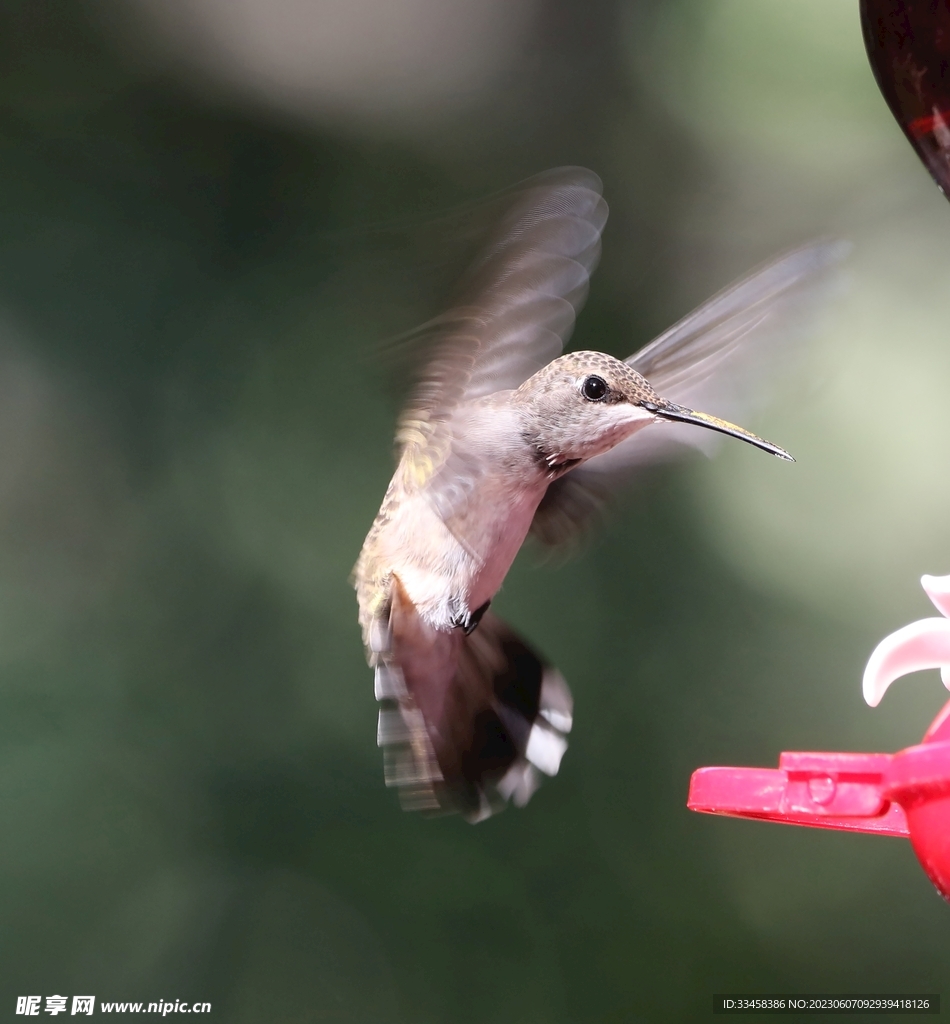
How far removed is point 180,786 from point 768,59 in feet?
8.35

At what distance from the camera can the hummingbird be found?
1408 mm

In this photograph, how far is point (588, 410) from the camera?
153cm

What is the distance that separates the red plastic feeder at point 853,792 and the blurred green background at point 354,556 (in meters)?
1.71

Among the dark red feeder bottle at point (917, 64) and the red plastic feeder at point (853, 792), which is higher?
the dark red feeder bottle at point (917, 64)

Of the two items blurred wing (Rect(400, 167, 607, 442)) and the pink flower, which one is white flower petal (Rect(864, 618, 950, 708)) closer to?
the pink flower

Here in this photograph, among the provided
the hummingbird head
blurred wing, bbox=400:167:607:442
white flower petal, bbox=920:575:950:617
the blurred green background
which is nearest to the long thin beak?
the hummingbird head

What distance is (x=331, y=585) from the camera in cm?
295

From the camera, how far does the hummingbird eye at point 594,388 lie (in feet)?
4.96

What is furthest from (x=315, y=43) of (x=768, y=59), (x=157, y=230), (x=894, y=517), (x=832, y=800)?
(x=832, y=800)

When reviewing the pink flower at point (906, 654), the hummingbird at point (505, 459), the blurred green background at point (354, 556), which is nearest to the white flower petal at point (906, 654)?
the pink flower at point (906, 654)

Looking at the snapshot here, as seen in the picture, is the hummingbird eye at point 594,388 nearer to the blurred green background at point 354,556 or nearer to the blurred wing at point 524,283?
the blurred wing at point 524,283

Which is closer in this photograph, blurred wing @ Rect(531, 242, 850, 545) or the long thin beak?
the long thin beak

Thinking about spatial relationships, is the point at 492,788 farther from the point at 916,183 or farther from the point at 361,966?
the point at 916,183

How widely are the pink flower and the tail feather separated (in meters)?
0.72
